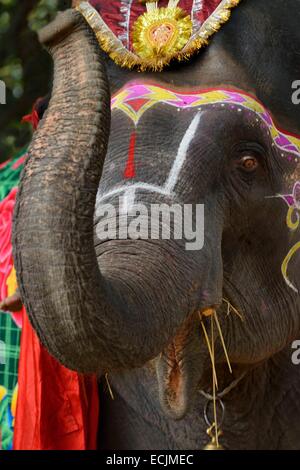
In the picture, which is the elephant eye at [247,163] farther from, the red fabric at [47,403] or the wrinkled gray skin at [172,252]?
the red fabric at [47,403]

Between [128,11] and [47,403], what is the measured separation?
1006 millimetres

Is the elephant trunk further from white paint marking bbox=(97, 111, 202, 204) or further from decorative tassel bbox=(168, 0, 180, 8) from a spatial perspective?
decorative tassel bbox=(168, 0, 180, 8)

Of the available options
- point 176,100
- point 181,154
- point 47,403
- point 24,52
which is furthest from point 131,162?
point 24,52

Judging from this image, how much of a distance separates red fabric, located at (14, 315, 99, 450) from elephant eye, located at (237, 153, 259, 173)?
741 mm

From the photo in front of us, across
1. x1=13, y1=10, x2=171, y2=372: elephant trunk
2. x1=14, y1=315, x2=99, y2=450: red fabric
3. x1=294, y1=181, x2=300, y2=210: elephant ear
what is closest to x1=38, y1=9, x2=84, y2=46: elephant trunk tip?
x1=13, y1=10, x2=171, y2=372: elephant trunk

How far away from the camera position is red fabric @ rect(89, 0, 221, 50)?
7.22 feet

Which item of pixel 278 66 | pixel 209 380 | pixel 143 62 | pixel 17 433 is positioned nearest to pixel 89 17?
pixel 143 62

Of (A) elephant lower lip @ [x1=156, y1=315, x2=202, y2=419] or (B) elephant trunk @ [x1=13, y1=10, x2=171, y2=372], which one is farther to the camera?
(A) elephant lower lip @ [x1=156, y1=315, x2=202, y2=419]

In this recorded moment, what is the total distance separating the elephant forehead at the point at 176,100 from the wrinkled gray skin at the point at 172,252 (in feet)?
0.08

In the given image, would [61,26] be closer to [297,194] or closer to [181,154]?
[181,154]

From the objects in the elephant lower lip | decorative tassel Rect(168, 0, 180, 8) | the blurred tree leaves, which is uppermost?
the blurred tree leaves

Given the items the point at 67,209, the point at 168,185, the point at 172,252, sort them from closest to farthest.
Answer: the point at 67,209
the point at 172,252
the point at 168,185

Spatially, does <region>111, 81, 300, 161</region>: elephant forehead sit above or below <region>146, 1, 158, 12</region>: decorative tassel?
below

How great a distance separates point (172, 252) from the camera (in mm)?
1781
